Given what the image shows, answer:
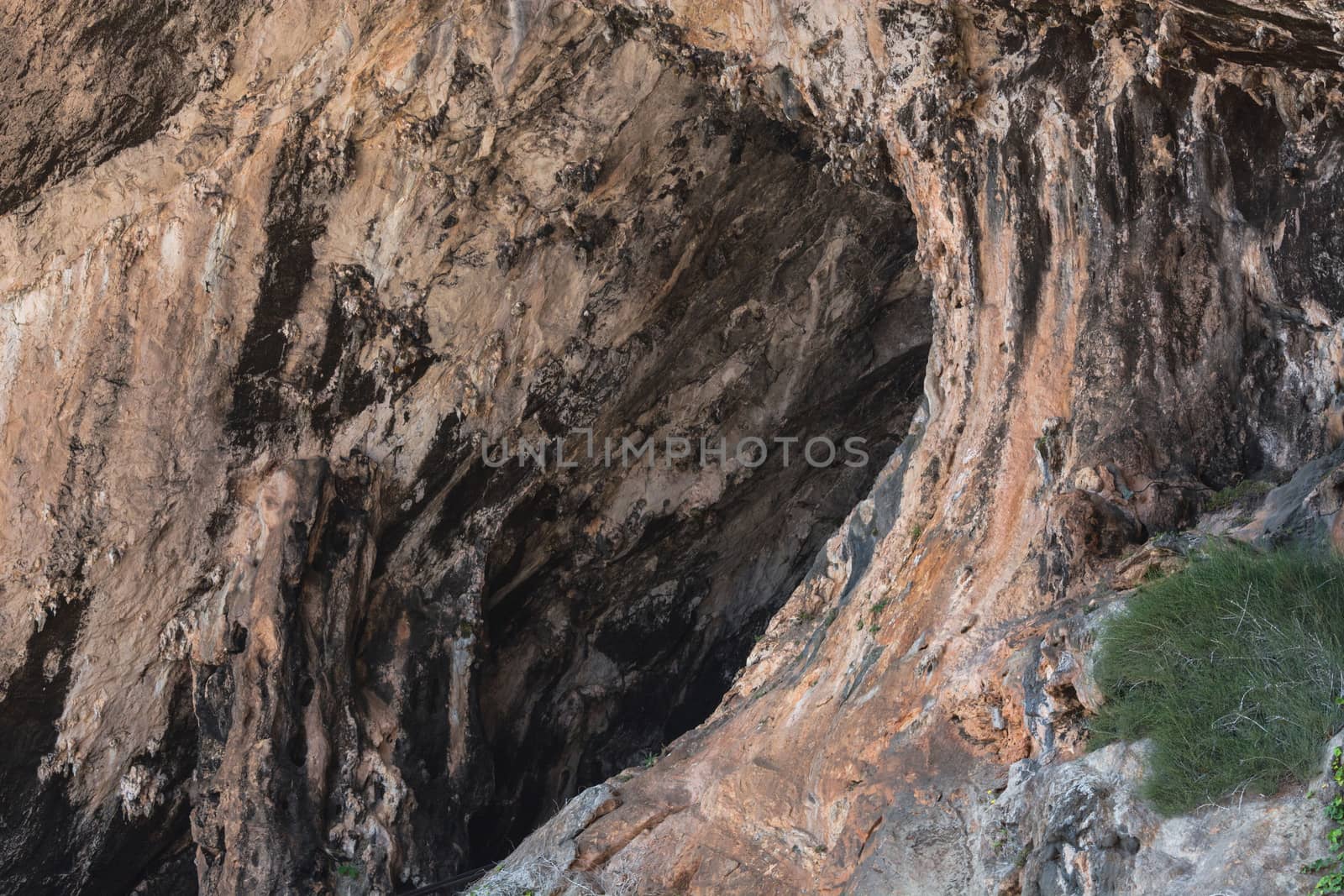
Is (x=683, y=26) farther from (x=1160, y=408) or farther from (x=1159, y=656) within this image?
(x=1159, y=656)

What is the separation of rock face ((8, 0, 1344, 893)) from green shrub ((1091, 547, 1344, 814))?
A: 0.63 feet

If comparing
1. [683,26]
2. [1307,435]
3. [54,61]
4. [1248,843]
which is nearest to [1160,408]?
[1307,435]

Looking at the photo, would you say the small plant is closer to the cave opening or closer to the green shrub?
the green shrub

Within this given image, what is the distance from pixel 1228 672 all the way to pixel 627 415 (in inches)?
295

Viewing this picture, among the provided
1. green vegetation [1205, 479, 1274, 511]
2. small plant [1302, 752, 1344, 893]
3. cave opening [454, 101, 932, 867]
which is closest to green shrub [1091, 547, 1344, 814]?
small plant [1302, 752, 1344, 893]

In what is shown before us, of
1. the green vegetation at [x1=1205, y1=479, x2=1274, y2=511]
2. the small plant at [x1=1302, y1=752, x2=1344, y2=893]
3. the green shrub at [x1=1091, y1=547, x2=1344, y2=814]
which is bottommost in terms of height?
the small plant at [x1=1302, y1=752, x2=1344, y2=893]

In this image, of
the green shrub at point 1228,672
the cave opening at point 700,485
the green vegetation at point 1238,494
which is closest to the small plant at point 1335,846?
the green shrub at point 1228,672

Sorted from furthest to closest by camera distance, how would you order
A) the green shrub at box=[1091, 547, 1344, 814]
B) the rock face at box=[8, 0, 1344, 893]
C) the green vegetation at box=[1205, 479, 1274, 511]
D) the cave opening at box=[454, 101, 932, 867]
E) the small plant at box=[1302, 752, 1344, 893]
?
1. the cave opening at box=[454, 101, 932, 867]
2. the rock face at box=[8, 0, 1344, 893]
3. the green vegetation at box=[1205, 479, 1274, 511]
4. the green shrub at box=[1091, 547, 1344, 814]
5. the small plant at box=[1302, 752, 1344, 893]

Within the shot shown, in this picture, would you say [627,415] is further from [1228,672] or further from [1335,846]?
[1335,846]

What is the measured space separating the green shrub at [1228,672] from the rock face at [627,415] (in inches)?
7.5

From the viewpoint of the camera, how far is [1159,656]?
4.77 m

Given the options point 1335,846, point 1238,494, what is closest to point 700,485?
point 1238,494

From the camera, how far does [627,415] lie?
1141cm

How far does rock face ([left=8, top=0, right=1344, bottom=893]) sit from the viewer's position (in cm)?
604
